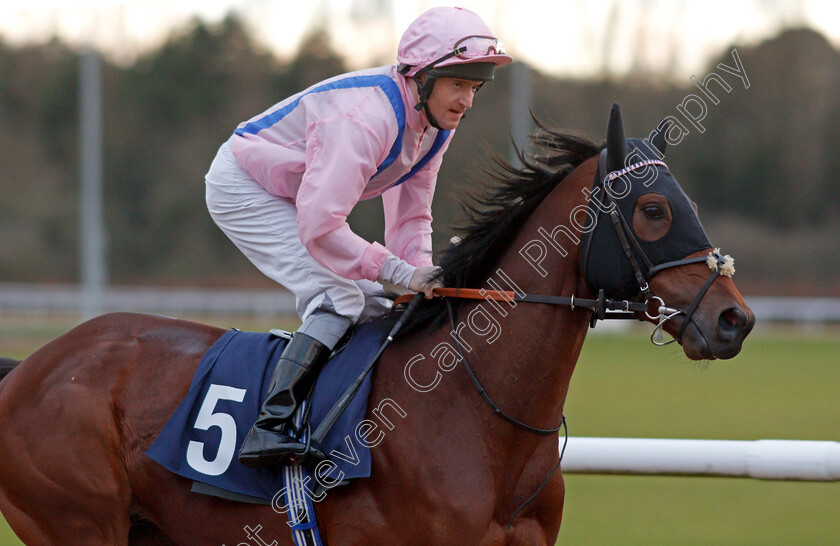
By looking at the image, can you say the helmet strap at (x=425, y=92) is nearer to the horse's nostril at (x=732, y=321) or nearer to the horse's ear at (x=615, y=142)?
the horse's ear at (x=615, y=142)

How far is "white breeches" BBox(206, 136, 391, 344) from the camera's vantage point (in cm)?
311

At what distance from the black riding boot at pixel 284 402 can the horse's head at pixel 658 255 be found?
89cm

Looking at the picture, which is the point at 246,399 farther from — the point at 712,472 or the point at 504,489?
Result: the point at 712,472

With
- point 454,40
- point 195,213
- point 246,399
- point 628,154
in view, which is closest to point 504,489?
point 246,399

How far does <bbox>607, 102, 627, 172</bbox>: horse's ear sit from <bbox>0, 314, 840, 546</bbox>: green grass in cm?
72

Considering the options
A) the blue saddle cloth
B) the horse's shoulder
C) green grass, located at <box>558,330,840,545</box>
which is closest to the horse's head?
green grass, located at <box>558,330,840,545</box>

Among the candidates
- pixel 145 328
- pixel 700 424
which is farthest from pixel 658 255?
pixel 700 424

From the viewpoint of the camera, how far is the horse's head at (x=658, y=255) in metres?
2.67

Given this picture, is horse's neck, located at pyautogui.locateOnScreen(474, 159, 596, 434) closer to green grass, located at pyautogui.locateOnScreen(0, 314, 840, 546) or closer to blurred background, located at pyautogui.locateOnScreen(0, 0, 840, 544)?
green grass, located at pyautogui.locateOnScreen(0, 314, 840, 546)

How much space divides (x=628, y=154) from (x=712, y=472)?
1.75 meters

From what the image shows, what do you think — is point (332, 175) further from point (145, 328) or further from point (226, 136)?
point (226, 136)

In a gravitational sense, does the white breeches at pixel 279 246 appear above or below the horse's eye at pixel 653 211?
below

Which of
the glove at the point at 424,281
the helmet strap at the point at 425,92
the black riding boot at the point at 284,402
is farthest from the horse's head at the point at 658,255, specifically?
the black riding boot at the point at 284,402

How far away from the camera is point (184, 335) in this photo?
10.9ft
